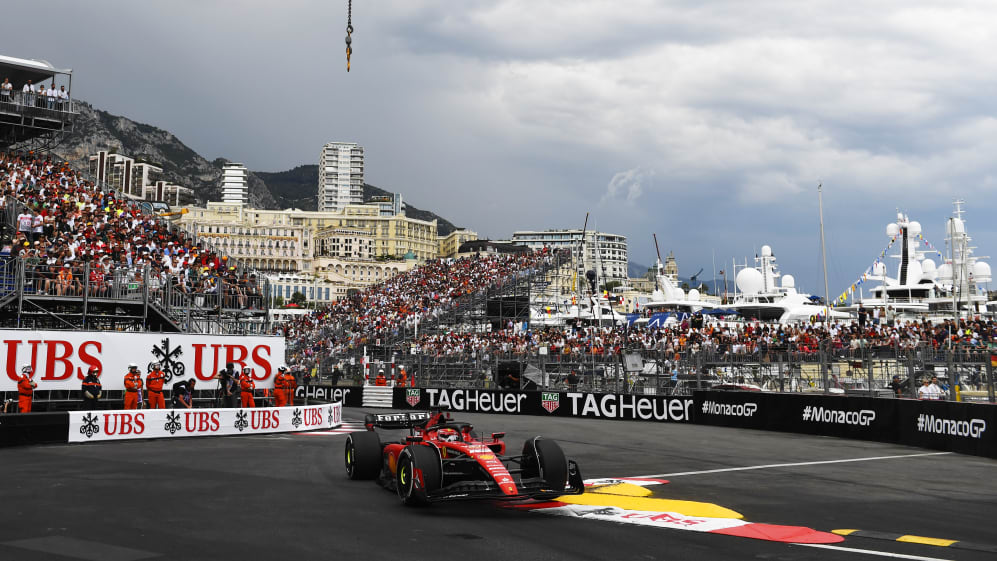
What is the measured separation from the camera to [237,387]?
78.3 feet

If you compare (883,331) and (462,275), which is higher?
(462,275)

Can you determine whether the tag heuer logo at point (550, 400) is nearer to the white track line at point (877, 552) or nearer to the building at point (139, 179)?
the white track line at point (877, 552)

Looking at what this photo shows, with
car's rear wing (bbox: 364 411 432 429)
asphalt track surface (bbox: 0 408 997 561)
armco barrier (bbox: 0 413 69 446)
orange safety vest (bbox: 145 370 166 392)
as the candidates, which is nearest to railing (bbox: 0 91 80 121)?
orange safety vest (bbox: 145 370 166 392)

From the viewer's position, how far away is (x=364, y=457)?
Answer: 12.4 metres

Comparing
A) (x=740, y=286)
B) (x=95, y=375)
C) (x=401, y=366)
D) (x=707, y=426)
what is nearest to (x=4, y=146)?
(x=401, y=366)

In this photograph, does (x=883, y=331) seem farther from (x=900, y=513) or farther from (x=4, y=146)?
(x=4, y=146)

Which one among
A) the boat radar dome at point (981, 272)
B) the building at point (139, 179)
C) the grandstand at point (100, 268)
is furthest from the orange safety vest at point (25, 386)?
the building at point (139, 179)

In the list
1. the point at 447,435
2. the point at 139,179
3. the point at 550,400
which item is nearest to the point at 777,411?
the point at 550,400

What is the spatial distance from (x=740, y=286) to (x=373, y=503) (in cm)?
6540

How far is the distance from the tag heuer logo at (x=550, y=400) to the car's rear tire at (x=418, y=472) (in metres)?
18.8

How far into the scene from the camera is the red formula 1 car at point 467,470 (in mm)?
9648

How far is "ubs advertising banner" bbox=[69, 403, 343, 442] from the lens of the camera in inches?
722

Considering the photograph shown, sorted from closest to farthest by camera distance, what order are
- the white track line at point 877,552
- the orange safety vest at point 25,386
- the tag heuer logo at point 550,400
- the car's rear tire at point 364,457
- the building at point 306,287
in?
the white track line at point 877,552
the car's rear tire at point 364,457
the orange safety vest at point 25,386
the tag heuer logo at point 550,400
the building at point 306,287

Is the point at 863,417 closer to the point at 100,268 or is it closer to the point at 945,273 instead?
the point at 100,268
